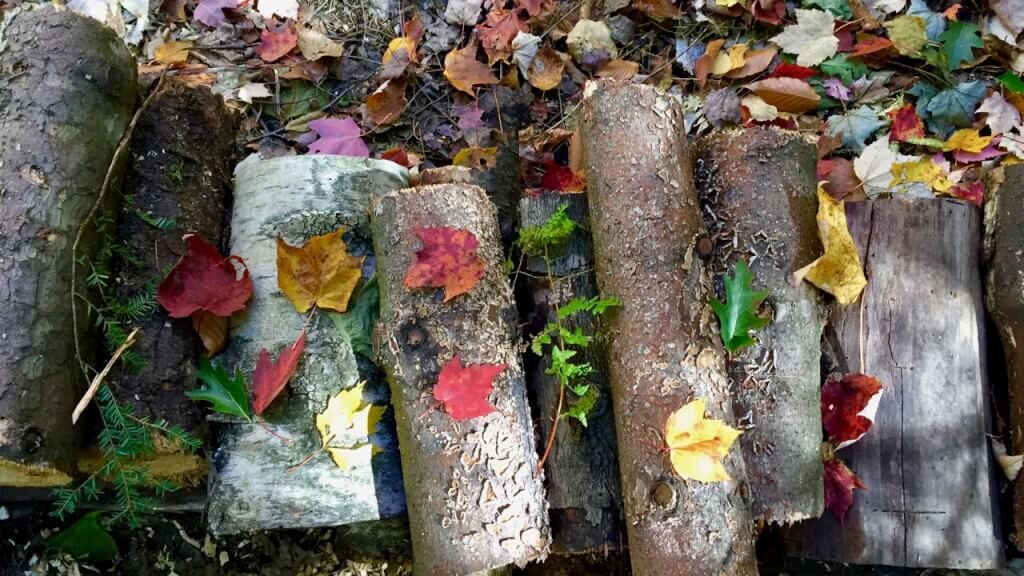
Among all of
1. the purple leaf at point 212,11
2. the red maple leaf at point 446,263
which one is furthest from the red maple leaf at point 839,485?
the purple leaf at point 212,11

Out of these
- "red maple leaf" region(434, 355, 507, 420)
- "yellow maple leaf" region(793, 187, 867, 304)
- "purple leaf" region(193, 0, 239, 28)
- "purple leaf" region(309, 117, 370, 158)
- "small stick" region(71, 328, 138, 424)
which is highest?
"purple leaf" region(193, 0, 239, 28)

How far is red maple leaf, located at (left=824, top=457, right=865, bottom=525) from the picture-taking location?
2262 mm

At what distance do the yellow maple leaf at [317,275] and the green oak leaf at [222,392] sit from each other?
0.29 metres

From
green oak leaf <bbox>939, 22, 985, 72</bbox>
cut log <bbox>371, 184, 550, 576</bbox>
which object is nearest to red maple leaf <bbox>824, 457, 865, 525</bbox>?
cut log <bbox>371, 184, 550, 576</bbox>

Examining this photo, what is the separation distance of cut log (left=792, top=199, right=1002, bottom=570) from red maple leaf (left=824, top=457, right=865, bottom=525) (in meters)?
0.04

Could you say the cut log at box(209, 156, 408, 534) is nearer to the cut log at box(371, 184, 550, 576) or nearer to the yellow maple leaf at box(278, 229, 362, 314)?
the yellow maple leaf at box(278, 229, 362, 314)

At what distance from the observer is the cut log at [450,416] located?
78.2 inches

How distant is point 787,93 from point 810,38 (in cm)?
35

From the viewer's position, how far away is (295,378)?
2.22 m

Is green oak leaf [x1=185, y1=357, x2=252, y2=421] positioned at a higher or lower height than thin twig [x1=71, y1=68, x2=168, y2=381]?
lower

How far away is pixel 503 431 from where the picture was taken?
6.72 ft

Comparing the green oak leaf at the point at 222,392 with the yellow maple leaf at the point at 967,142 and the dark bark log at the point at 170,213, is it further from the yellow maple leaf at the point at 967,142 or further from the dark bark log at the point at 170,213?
the yellow maple leaf at the point at 967,142

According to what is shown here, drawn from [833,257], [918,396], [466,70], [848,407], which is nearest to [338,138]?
[466,70]

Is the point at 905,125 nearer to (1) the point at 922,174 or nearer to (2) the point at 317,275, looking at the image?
(1) the point at 922,174
